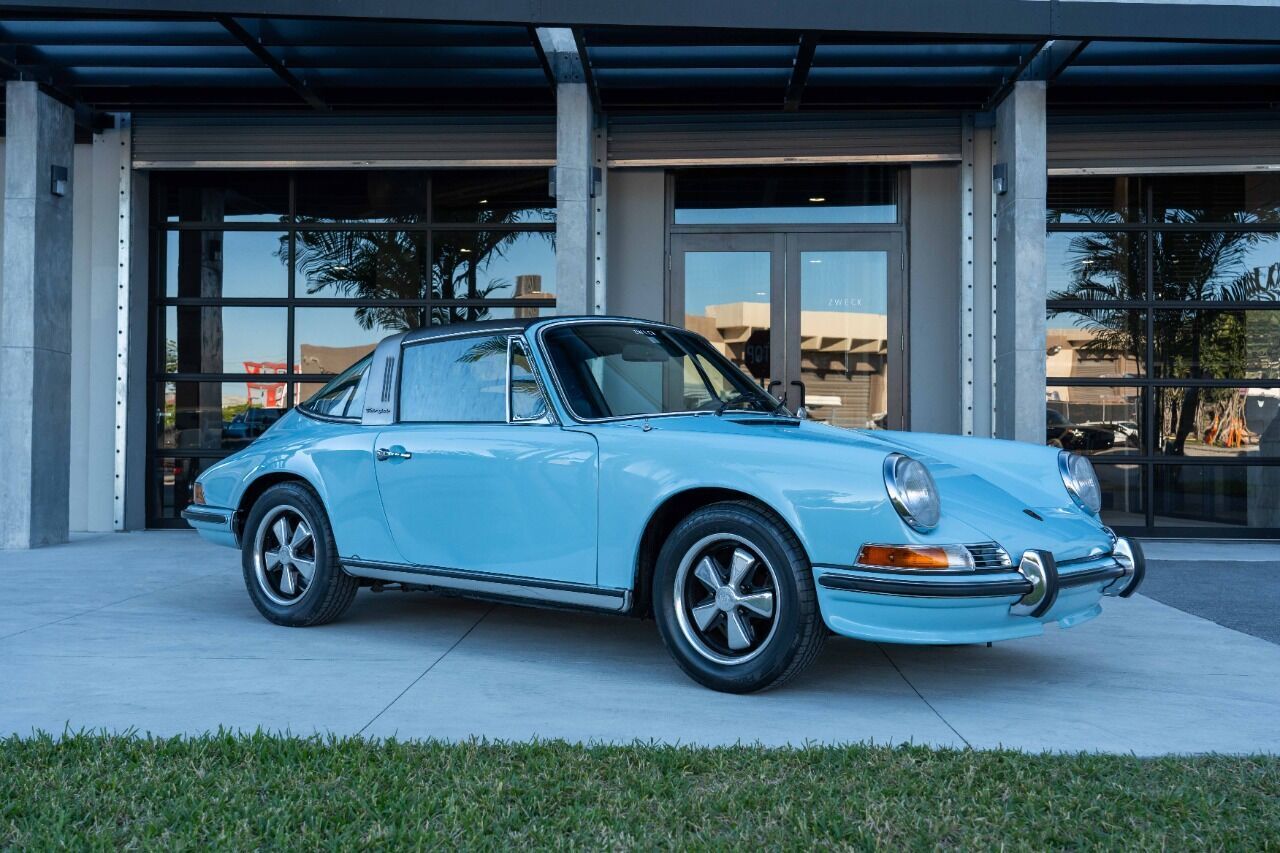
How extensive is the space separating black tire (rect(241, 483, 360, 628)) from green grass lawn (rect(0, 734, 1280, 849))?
83.8 inches

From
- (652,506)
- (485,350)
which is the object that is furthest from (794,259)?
(652,506)

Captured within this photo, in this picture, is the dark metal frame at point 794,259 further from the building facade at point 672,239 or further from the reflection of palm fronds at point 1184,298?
the reflection of palm fronds at point 1184,298

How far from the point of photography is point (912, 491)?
4113 mm

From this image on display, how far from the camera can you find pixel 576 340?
5.34 m

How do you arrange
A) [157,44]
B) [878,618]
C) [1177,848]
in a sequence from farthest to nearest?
[157,44] < [878,618] < [1177,848]

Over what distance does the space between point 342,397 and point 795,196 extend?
20.2ft

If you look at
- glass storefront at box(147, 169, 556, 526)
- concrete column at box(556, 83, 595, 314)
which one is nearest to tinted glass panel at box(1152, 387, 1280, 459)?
concrete column at box(556, 83, 595, 314)

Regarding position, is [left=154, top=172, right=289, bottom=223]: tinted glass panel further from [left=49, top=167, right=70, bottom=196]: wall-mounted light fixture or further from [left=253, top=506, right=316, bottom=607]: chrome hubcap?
[left=253, top=506, right=316, bottom=607]: chrome hubcap

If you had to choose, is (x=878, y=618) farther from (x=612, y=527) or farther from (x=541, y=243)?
(x=541, y=243)

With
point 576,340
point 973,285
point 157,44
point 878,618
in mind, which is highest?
point 157,44

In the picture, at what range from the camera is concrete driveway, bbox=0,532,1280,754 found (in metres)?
3.96

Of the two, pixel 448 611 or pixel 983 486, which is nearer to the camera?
pixel 983 486

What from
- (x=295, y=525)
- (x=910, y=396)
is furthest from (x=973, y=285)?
(x=295, y=525)

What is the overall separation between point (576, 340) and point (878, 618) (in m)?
1.95
